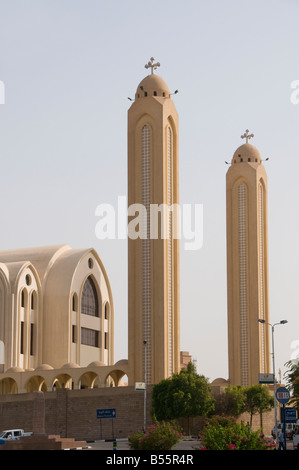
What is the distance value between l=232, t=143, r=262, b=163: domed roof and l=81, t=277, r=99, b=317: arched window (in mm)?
16345

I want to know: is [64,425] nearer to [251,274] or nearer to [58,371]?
[58,371]

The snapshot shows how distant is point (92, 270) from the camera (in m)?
75.0

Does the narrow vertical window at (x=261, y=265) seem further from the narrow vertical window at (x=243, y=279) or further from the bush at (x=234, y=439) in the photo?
the bush at (x=234, y=439)

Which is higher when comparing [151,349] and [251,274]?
[251,274]

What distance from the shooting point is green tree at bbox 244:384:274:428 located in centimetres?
6028

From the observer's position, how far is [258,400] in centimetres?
6031

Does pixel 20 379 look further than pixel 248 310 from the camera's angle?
No

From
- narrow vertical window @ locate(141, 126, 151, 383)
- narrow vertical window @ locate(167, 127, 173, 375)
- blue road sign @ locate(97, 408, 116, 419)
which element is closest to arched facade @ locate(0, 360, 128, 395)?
narrow vertical window @ locate(141, 126, 151, 383)

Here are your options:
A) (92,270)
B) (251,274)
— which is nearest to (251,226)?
(251,274)

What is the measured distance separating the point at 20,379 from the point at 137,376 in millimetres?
11674

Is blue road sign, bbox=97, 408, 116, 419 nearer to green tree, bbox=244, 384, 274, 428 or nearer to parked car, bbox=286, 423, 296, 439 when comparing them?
parked car, bbox=286, 423, 296, 439

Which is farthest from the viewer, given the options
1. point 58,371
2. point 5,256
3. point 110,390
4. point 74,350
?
point 5,256

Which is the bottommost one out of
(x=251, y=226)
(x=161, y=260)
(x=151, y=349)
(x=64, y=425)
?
(x=64, y=425)

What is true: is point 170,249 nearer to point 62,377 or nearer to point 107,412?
point 62,377
